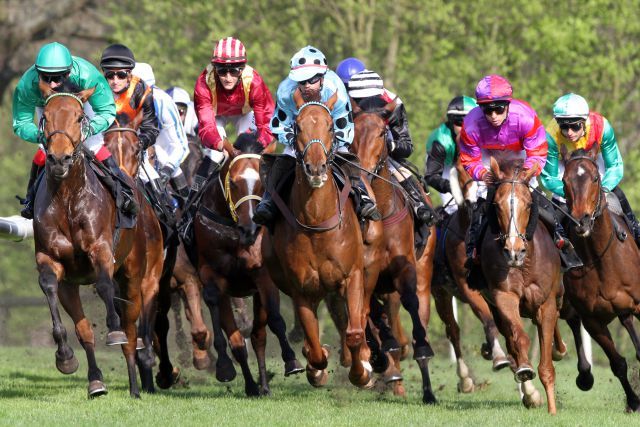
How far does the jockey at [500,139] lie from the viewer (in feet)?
40.0

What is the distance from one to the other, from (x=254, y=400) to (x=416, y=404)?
4.50 ft

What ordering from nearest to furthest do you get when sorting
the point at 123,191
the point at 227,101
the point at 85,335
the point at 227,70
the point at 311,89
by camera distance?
the point at 311,89 → the point at 85,335 → the point at 123,191 → the point at 227,70 → the point at 227,101

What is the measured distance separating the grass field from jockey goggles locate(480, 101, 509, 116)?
249 centimetres

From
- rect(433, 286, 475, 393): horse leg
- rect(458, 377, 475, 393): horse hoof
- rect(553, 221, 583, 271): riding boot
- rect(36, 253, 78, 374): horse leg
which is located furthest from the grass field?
rect(553, 221, 583, 271): riding boot

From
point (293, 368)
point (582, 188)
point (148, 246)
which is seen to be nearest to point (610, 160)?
point (582, 188)

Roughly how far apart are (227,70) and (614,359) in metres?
4.39

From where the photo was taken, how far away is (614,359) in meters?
12.8

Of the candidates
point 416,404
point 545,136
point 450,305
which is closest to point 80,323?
point 416,404

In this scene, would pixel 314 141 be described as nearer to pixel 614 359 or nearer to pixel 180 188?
pixel 614 359

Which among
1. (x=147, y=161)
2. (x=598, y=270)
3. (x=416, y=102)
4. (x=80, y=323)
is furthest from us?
(x=416, y=102)

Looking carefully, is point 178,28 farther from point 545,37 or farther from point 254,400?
point 254,400

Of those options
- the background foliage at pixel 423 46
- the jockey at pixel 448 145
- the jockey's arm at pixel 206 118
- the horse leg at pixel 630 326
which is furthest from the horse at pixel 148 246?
the background foliage at pixel 423 46

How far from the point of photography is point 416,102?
2517 centimetres

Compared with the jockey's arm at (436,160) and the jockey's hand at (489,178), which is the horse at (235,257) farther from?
the jockey's arm at (436,160)
